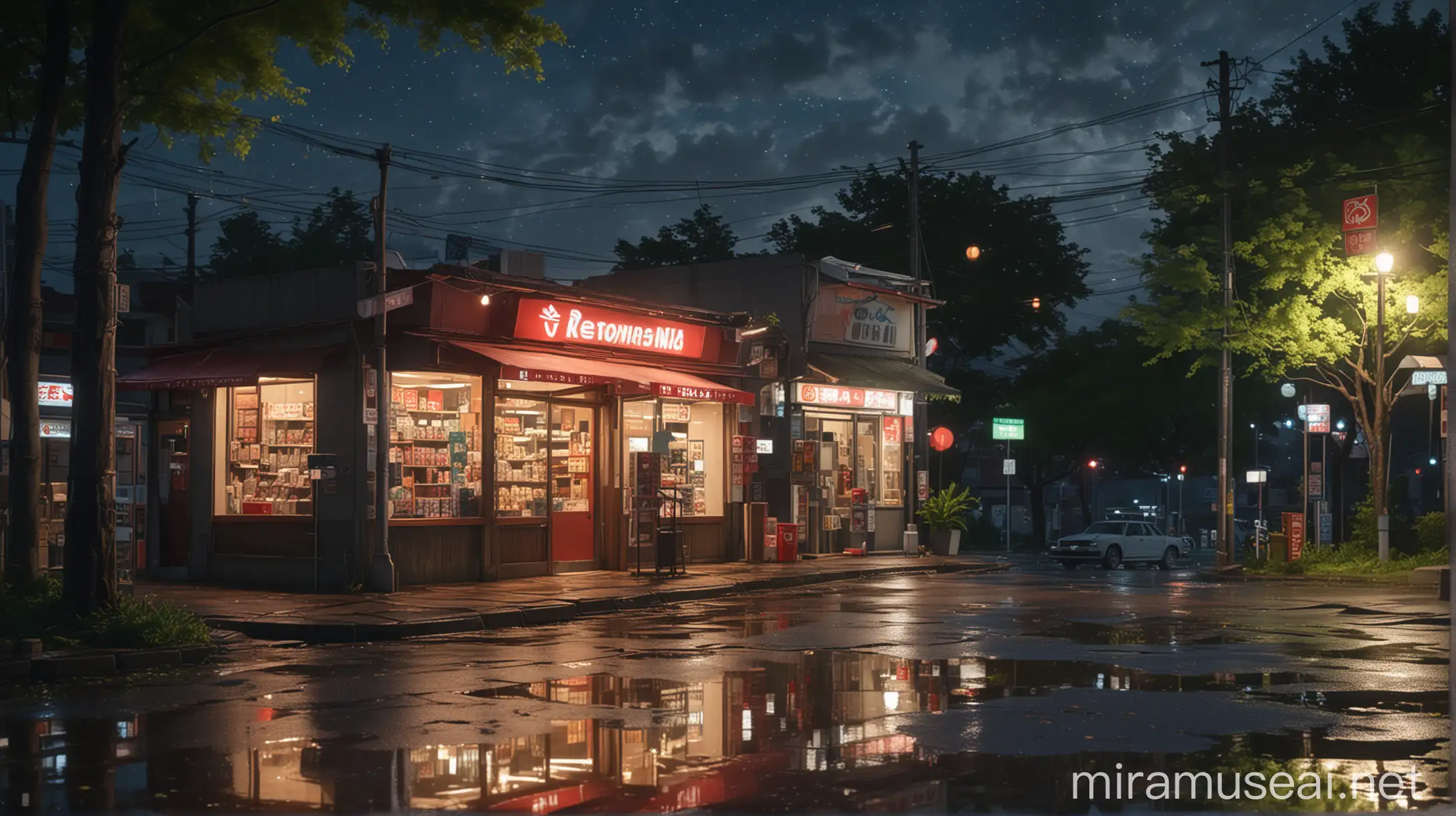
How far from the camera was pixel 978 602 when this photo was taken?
2184 cm

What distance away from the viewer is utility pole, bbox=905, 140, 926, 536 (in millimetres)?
36750

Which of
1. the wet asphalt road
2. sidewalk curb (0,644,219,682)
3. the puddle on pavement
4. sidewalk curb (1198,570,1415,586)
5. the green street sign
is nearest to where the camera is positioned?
the puddle on pavement

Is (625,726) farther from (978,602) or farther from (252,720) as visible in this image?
(978,602)

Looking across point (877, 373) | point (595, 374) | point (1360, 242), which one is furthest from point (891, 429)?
point (595, 374)

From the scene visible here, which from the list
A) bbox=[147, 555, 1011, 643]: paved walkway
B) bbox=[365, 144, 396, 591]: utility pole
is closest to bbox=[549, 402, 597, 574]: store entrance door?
bbox=[147, 555, 1011, 643]: paved walkway

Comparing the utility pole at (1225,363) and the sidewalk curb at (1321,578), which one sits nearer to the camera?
the sidewalk curb at (1321,578)

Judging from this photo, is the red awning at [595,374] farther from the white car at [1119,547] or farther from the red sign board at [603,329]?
the white car at [1119,547]

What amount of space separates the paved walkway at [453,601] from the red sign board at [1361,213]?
12.3 m

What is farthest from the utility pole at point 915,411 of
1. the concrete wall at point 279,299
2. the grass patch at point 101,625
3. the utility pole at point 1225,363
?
the grass patch at point 101,625

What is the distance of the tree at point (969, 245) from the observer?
6084 centimetres

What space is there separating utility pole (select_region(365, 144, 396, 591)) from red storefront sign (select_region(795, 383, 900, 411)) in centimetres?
1259

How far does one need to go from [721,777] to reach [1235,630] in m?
10.6

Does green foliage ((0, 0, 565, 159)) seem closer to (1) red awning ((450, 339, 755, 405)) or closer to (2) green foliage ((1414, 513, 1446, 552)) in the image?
(1) red awning ((450, 339, 755, 405))

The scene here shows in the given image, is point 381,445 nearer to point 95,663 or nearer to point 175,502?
point 175,502
